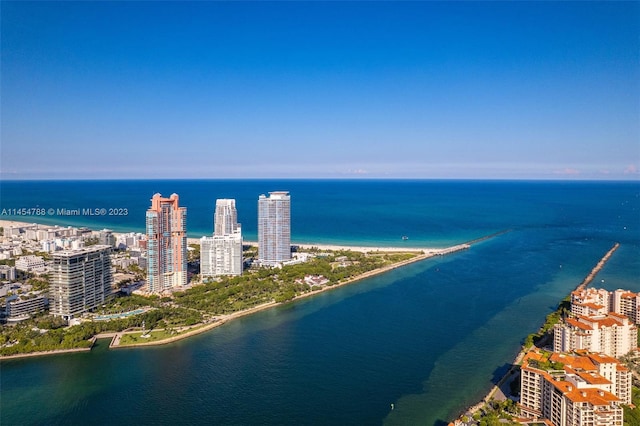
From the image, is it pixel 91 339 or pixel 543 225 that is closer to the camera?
pixel 91 339

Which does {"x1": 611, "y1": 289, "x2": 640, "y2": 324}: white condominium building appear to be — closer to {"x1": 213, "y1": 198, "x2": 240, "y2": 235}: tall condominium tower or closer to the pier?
the pier

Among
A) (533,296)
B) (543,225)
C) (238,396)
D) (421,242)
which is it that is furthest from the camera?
(543,225)

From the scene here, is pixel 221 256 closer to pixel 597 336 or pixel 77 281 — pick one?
pixel 77 281

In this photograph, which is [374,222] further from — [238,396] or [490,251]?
[238,396]

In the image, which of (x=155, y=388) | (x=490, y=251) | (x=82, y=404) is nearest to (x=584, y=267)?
(x=490, y=251)

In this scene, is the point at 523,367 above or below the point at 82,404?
above

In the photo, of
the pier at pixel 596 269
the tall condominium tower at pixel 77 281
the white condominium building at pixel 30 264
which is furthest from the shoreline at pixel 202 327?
the white condominium building at pixel 30 264

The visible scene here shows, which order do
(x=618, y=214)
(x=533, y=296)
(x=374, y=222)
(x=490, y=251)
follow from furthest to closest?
(x=618, y=214)
(x=374, y=222)
(x=490, y=251)
(x=533, y=296)
